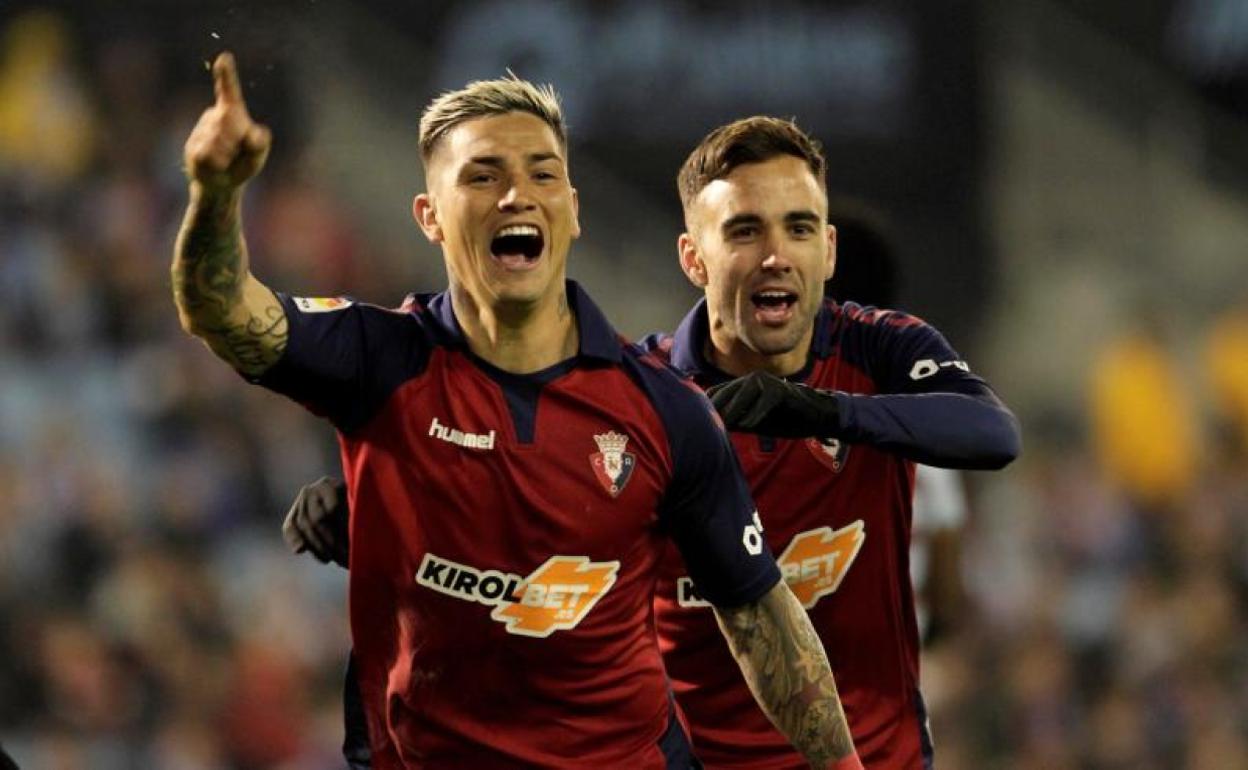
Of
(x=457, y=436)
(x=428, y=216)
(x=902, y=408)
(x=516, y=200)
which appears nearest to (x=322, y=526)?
(x=457, y=436)

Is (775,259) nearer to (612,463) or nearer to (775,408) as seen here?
(775,408)

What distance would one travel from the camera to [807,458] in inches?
149

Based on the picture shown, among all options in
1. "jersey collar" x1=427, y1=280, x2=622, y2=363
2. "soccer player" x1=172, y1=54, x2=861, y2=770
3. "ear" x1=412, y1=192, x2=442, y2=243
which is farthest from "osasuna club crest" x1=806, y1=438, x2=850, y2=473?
"ear" x1=412, y1=192, x2=442, y2=243

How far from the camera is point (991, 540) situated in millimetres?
8953

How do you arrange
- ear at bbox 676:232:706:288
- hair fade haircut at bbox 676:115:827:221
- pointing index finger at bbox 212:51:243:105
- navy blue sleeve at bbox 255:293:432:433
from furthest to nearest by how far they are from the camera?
ear at bbox 676:232:706:288
hair fade haircut at bbox 676:115:827:221
navy blue sleeve at bbox 255:293:432:433
pointing index finger at bbox 212:51:243:105

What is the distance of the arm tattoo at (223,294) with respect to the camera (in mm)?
2771

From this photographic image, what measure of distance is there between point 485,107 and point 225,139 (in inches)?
27.9

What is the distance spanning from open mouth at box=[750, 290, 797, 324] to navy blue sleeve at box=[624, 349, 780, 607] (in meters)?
0.50

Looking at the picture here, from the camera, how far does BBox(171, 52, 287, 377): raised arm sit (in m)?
2.64

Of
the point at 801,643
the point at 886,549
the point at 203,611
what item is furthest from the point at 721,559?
the point at 203,611

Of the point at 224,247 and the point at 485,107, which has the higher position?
the point at 485,107

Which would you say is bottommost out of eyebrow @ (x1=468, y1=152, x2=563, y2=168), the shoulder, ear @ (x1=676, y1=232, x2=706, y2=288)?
eyebrow @ (x1=468, y1=152, x2=563, y2=168)

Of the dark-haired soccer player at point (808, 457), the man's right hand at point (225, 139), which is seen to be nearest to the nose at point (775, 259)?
the dark-haired soccer player at point (808, 457)

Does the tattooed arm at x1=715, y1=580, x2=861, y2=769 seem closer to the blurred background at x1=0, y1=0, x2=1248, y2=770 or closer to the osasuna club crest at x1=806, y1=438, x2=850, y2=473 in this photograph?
the osasuna club crest at x1=806, y1=438, x2=850, y2=473
